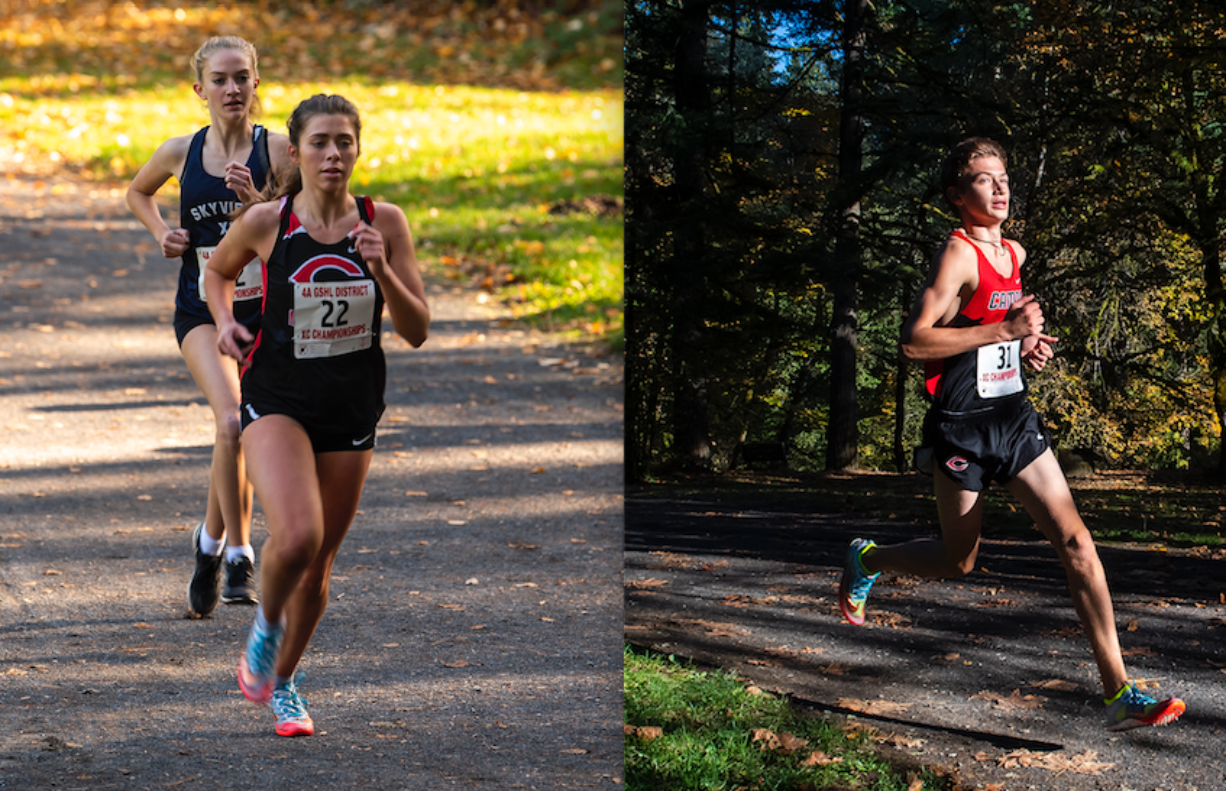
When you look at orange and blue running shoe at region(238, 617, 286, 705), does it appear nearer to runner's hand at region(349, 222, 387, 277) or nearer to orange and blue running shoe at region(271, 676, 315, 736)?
orange and blue running shoe at region(271, 676, 315, 736)

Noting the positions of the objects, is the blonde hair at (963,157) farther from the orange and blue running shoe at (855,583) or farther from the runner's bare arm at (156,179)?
the runner's bare arm at (156,179)

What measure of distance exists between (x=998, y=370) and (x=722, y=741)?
112cm

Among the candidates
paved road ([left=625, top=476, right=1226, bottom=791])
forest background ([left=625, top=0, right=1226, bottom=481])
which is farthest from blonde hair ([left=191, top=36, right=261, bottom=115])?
paved road ([left=625, top=476, right=1226, bottom=791])

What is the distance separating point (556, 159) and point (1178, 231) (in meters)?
13.1

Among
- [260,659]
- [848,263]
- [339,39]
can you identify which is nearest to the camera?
[848,263]

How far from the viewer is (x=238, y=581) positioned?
470cm

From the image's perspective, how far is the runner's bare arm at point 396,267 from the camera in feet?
10.4

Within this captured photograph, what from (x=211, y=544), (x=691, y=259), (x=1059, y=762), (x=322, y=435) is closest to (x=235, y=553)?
(x=211, y=544)

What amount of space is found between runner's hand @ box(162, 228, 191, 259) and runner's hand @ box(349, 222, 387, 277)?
129 cm

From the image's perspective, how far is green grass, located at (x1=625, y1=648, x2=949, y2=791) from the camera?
3041mm

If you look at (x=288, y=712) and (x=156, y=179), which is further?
(x=156, y=179)

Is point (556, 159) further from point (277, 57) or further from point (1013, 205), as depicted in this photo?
point (1013, 205)

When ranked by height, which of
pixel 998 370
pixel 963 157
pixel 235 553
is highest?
pixel 963 157

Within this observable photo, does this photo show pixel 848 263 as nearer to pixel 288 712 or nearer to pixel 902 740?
pixel 902 740
